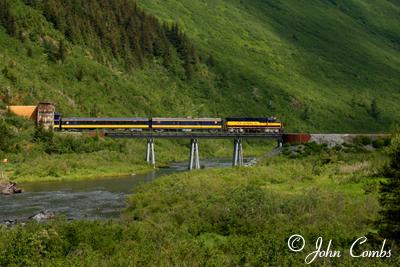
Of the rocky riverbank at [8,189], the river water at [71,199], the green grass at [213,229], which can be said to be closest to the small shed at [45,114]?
the river water at [71,199]

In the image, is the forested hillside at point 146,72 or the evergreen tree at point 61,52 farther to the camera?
the evergreen tree at point 61,52

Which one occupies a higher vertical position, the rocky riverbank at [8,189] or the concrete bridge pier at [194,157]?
the concrete bridge pier at [194,157]

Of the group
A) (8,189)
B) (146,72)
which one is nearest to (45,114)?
(8,189)

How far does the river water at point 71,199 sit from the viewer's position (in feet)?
133

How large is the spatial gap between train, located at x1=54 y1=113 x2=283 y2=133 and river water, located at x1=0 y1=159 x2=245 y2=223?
25.5 m

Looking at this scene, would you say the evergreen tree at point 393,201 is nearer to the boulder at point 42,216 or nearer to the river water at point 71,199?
the river water at point 71,199

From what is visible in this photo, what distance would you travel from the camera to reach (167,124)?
96.5 meters

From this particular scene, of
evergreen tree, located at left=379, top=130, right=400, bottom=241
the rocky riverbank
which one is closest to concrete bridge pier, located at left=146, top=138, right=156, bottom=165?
the rocky riverbank

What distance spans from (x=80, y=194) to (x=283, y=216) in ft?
100.0

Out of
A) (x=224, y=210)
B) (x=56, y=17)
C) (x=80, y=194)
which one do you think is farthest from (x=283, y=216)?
(x=56, y=17)

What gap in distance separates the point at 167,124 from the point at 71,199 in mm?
48189

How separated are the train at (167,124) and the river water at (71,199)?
25460 millimetres

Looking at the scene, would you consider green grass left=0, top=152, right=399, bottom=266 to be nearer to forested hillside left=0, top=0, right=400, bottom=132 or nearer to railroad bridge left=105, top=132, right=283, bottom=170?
railroad bridge left=105, top=132, right=283, bottom=170

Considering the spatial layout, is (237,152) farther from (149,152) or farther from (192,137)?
(149,152)
